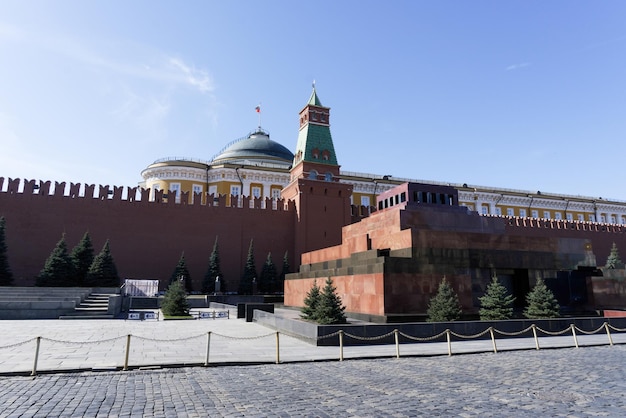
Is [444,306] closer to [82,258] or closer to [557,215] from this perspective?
[82,258]

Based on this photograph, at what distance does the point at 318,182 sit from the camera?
93.7 feet

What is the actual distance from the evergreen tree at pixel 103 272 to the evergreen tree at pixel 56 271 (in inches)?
37.5

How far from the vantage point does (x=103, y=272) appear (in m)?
22.2

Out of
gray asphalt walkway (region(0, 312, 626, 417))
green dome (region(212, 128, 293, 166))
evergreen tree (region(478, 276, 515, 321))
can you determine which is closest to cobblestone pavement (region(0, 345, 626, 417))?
gray asphalt walkway (region(0, 312, 626, 417))

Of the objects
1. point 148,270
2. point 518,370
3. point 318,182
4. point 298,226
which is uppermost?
point 318,182

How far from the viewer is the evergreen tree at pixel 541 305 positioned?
39.2 feet

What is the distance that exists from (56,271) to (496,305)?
66.8ft

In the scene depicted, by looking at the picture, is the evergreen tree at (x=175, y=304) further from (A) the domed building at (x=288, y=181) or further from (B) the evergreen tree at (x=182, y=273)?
(A) the domed building at (x=288, y=181)

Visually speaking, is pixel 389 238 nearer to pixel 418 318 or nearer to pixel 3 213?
pixel 418 318

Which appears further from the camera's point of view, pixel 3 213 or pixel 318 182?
pixel 318 182

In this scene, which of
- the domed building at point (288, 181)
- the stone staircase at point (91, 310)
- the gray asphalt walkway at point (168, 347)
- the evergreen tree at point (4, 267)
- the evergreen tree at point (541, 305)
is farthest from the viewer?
the domed building at point (288, 181)

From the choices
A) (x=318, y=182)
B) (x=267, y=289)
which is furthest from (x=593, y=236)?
(x=267, y=289)

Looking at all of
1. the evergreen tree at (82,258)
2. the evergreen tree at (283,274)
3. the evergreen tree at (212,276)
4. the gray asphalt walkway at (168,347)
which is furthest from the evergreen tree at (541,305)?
the evergreen tree at (82,258)

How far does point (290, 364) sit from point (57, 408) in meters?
3.75
